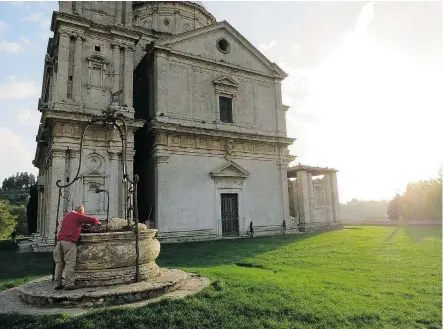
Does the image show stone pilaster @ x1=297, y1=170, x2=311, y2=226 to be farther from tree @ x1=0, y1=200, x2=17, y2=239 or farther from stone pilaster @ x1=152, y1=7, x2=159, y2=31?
tree @ x1=0, y1=200, x2=17, y2=239

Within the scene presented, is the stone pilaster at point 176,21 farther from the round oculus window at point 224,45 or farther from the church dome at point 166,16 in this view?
the round oculus window at point 224,45

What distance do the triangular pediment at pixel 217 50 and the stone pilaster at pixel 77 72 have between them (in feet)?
13.5

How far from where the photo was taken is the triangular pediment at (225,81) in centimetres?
2073

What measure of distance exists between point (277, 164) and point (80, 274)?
1740 centimetres

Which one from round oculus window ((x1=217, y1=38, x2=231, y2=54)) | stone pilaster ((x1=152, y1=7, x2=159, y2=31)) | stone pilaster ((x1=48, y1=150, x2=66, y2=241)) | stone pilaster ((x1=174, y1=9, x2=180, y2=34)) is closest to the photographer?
stone pilaster ((x1=48, y1=150, x2=66, y2=241))

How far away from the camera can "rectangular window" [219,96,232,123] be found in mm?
21031

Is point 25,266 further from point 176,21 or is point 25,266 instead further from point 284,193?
point 176,21

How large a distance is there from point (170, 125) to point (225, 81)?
5.27m

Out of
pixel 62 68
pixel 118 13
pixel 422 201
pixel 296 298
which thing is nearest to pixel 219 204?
pixel 62 68

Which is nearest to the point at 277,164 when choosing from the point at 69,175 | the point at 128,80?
the point at 128,80

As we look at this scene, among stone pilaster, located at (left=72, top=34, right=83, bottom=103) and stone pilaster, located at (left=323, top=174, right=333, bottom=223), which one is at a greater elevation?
stone pilaster, located at (left=72, top=34, right=83, bottom=103)

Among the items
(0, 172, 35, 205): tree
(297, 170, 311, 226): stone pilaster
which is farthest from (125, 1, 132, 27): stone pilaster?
(0, 172, 35, 205): tree

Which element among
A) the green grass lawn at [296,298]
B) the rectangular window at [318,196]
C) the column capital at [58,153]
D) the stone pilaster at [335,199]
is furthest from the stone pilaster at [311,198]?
the column capital at [58,153]

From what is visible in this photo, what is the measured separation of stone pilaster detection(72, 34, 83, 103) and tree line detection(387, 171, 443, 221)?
31.3 m
